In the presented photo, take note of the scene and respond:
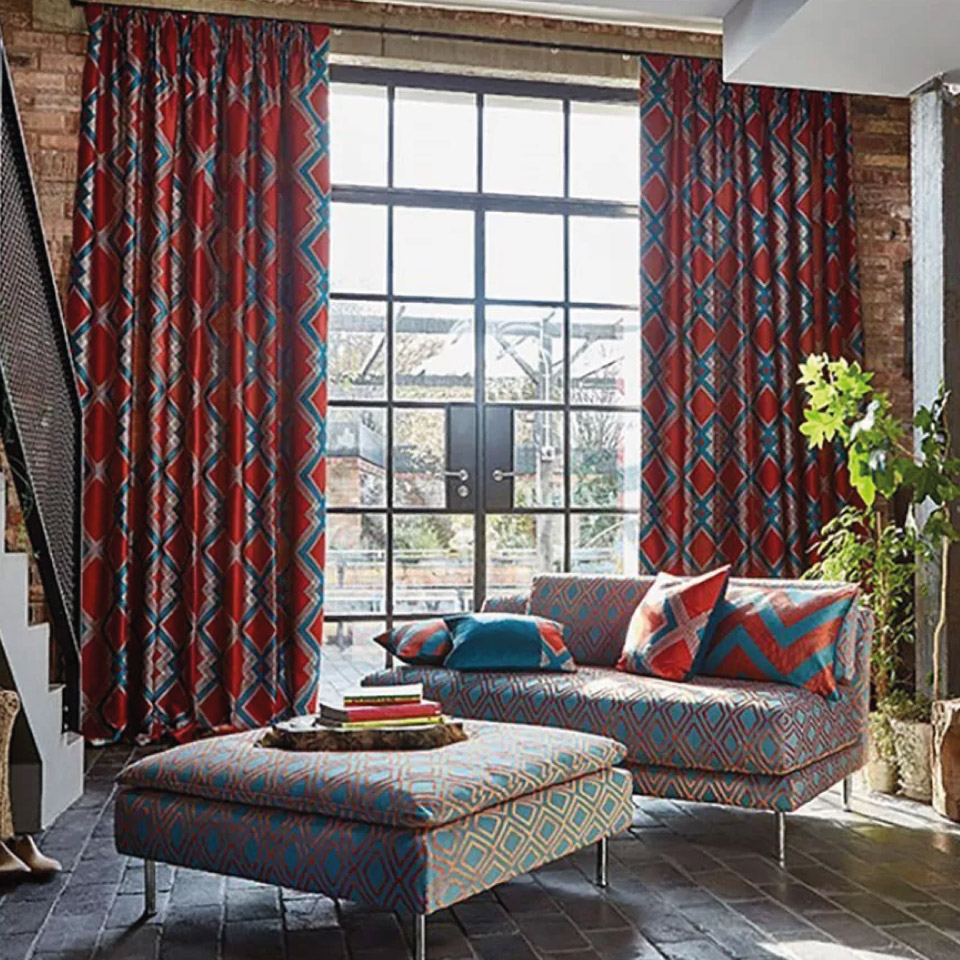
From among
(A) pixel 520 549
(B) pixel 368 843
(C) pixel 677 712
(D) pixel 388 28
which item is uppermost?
(D) pixel 388 28

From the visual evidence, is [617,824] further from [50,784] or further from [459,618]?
[50,784]

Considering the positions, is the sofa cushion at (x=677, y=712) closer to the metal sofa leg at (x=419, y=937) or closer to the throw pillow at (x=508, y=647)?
the throw pillow at (x=508, y=647)

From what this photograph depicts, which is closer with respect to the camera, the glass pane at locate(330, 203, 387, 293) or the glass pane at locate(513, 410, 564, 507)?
the glass pane at locate(330, 203, 387, 293)

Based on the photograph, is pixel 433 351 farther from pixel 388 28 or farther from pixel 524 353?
pixel 388 28

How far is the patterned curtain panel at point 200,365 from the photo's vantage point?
5.18 m

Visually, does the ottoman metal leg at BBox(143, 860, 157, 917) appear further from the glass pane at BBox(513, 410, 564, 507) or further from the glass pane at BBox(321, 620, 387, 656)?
the glass pane at BBox(513, 410, 564, 507)

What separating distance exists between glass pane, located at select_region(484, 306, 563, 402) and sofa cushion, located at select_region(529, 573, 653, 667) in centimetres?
156

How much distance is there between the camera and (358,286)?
5727 millimetres

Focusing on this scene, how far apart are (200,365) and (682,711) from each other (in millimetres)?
2632

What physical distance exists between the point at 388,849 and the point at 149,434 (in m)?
3.03

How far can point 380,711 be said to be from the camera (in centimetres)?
306

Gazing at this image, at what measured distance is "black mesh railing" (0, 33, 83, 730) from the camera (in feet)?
11.2

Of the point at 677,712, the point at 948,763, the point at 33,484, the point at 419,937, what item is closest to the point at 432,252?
the point at 33,484

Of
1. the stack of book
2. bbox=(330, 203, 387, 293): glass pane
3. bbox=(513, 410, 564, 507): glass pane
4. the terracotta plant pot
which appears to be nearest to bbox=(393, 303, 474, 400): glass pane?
bbox=(330, 203, 387, 293): glass pane
